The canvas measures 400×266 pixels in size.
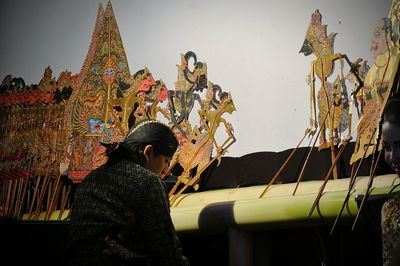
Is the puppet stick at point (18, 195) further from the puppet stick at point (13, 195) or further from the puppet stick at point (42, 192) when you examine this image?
the puppet stick at point (42, 192)

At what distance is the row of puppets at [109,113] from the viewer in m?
2.33

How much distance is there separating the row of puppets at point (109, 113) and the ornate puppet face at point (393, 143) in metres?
0.72

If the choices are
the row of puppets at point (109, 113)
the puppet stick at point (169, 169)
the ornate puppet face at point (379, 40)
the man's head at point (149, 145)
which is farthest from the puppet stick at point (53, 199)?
the ornate puppet face at point (379, 40)

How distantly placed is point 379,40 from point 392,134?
33.3 inches

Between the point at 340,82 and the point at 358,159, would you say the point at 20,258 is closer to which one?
the point at 358,159

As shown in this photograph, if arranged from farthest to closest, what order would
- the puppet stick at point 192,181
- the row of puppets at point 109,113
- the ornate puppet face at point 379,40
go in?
the puppet stick at point 192,181 < the row of puppets at point 109,113 < the ornate puppet face at point 379,40

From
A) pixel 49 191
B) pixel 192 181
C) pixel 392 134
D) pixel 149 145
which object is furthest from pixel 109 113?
pixel 392 134

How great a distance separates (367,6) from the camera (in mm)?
2227

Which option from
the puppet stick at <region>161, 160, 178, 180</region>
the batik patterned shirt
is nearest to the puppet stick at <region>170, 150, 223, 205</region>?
the puppet stick at <region>161, 160, 178, 180</region>

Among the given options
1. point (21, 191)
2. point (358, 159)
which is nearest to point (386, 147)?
point (358, 159)

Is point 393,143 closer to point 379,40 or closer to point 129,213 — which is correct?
point 129,213

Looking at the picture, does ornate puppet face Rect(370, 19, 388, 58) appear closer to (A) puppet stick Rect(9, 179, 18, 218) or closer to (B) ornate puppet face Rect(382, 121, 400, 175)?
(B) ornate puppet face Rect(382, 121, 400, 175)

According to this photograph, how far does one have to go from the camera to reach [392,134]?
1.42 m

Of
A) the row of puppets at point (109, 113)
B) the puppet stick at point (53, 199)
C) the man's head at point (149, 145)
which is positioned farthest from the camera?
the puppet stick at point (53, 199)
